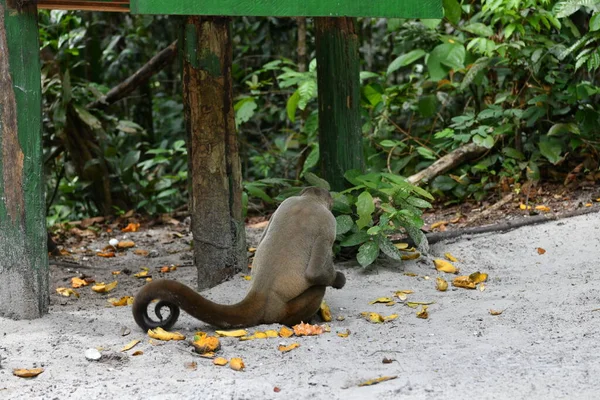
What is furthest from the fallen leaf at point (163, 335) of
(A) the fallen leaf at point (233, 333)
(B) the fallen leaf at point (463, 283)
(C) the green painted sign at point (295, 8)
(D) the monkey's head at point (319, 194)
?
(B) the fallen leaf at point (463, 283)

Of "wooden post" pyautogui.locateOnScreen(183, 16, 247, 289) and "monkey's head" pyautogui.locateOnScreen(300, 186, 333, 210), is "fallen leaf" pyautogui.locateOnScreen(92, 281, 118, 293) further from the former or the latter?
"monkey's head" pyautogui.locateOnScreen(300, 186, 333, 210)

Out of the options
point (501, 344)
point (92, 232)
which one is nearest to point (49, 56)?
point (92, 232)

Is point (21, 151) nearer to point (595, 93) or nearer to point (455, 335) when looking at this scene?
point (455, 335)

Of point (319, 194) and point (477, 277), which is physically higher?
point (319, 194)

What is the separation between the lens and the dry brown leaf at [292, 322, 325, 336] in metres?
4.00

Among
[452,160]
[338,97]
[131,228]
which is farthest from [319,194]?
[131,228]

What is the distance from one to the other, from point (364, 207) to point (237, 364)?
74.0 inches

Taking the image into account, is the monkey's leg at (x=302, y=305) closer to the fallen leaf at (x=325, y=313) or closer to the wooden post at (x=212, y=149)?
the fallen leaf at (x=325, y=313)

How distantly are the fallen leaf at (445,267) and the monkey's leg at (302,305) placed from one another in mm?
1470

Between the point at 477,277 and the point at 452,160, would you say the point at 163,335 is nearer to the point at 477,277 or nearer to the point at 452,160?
the point at 477,277

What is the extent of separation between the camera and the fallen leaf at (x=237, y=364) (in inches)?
137

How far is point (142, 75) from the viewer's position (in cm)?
800

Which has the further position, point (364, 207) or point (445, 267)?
point (445, 267)

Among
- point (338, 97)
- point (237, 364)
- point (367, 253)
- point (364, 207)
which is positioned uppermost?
point (338, 97)
